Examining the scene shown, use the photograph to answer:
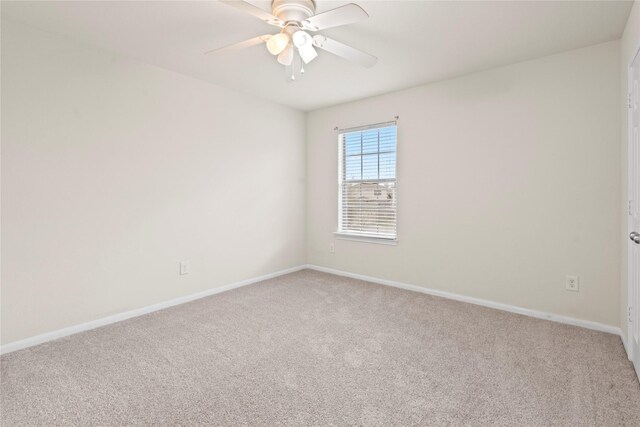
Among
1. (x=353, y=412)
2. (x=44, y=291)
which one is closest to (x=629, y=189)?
(x=353, y=412)

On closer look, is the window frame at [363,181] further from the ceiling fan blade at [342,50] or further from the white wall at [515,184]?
the ceiling fan blade at [342,50]

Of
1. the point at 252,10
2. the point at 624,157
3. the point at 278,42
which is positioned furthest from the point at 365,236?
the point at 252,10

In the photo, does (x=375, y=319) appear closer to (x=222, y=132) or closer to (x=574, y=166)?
(x=574, y=166)

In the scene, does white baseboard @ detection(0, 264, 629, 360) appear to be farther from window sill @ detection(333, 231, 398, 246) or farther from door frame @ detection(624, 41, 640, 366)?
window sill @ detection(333, 231, 398, 246)

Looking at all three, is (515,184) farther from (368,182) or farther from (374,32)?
(374,32)

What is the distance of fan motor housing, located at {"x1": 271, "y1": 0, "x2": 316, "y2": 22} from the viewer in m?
1.96

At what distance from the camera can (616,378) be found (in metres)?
1.99

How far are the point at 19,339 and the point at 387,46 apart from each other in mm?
3650

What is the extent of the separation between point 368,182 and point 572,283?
2370mm

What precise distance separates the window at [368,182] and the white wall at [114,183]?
3.64 feet

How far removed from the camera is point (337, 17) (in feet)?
6.07

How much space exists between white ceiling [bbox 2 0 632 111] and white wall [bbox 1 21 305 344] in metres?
0.30

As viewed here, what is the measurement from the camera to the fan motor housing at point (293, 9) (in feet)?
6.42

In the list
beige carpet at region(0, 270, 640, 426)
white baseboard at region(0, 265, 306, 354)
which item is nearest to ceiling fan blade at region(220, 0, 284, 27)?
beige carpet at region(0, 270, 640, 426)
